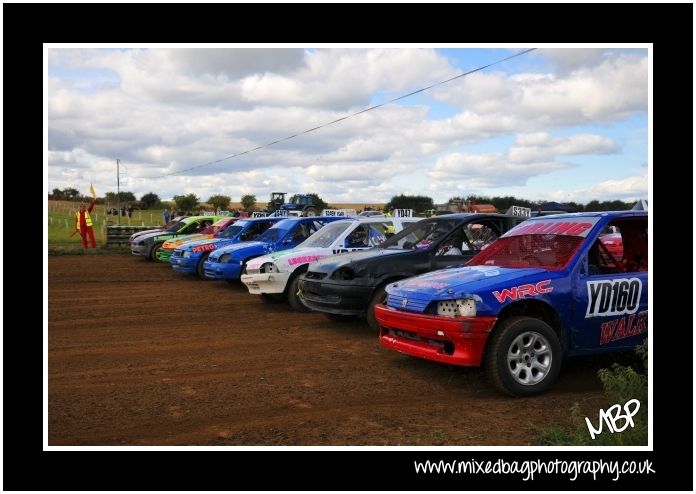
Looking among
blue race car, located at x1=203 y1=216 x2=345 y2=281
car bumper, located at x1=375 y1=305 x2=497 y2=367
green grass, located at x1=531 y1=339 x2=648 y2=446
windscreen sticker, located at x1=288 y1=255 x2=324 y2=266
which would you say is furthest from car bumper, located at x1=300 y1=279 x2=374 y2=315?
blue race car, located at x1=203 y1=216 x2=345 y2=281

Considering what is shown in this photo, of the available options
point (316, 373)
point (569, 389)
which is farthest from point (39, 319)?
Result: point (569, 389)

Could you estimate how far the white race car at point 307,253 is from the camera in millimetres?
10062

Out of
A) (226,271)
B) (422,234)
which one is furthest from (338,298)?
(226,271)

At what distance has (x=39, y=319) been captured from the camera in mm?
4188

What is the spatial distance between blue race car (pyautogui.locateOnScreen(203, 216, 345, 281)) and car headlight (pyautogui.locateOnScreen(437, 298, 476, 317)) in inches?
270

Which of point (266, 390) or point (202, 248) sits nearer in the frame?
point (266, 390)

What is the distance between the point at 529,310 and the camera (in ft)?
18.4

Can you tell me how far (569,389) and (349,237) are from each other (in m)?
5.45

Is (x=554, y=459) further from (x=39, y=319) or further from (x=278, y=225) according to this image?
(x=278, y=225)

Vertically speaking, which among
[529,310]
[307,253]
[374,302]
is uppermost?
[307,253]

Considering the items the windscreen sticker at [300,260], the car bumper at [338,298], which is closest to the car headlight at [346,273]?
the car bumper at [338,298]

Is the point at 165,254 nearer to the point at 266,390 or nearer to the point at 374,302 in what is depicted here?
the point at 374,302

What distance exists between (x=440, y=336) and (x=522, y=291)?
849 millimetres

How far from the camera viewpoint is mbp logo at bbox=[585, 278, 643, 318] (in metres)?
5.60
